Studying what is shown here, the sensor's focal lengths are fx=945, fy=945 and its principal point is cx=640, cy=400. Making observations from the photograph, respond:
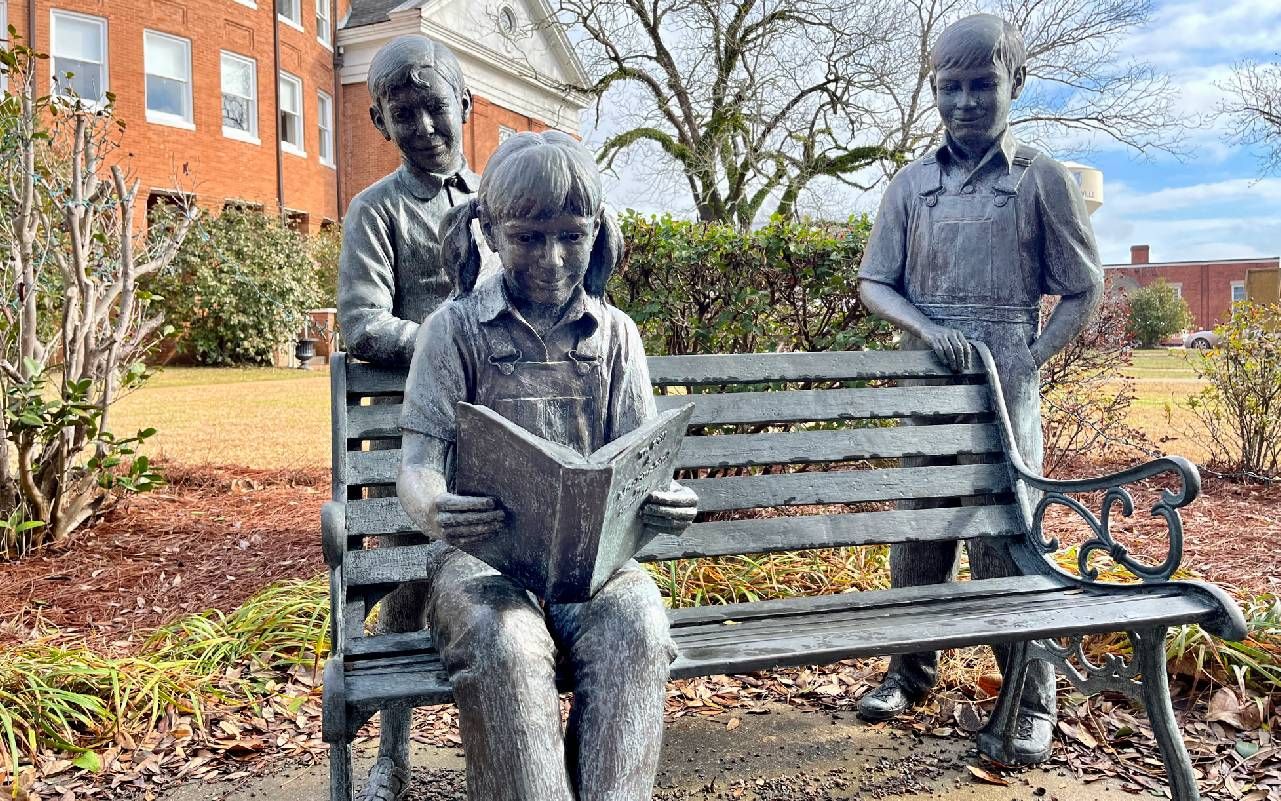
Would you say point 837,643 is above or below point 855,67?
below

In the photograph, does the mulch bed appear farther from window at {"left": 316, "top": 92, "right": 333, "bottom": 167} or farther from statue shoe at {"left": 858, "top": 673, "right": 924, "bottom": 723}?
window at {"left": 316, "top": 92, "right": 333, "bottom": 167}

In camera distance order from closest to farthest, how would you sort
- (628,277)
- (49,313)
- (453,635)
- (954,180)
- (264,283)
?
(453,635), (954,180), (628,277), (49,313), (264,283)

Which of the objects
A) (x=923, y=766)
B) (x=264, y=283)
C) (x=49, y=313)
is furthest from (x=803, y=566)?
(x=264, y=283)

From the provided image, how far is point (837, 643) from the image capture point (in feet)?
7.31

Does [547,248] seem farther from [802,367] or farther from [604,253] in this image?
[802,367]

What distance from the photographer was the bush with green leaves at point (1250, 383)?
287 inches

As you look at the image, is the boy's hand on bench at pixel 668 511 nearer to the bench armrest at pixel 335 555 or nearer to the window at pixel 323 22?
the bench armrest at pixel 335 555

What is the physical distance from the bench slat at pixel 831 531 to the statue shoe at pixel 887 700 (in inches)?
24.2

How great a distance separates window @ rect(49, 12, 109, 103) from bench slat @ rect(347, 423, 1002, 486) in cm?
1832

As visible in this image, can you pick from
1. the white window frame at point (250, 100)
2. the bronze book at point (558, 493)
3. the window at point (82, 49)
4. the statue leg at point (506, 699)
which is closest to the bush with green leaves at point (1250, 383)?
the bronze book at point (558, 493)

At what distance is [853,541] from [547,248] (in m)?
1.57

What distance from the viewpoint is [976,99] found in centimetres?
295

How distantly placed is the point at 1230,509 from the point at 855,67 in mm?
9557

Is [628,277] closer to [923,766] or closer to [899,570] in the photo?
[899,570]
